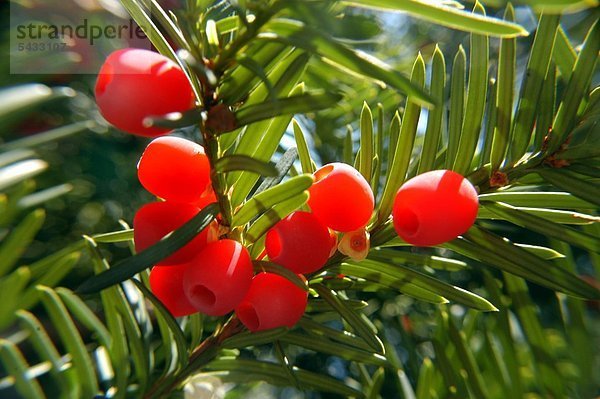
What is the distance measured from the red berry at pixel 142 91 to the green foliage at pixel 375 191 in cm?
2

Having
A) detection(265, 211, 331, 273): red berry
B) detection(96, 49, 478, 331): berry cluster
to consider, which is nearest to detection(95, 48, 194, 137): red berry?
detection(96, 49, 478, 331): berry cluster

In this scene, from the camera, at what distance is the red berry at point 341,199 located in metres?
0.47

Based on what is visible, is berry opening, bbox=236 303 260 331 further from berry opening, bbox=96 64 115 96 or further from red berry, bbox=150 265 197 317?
berry opening, bbox=96 64 115 96

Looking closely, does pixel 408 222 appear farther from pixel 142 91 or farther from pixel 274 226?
pixel 142 91

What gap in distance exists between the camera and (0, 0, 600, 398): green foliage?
0.41 metres

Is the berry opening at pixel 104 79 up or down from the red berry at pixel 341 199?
up

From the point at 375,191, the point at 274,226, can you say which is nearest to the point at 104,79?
the point at 274,226

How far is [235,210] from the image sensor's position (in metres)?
0.53

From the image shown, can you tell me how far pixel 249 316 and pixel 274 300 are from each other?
0.14 feet

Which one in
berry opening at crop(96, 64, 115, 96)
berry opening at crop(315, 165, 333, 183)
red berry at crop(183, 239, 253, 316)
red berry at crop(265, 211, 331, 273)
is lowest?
red berry at crop(183, 239, 253, 316)

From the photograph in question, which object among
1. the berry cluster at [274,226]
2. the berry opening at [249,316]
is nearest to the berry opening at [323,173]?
the berry cluster at [274,226]

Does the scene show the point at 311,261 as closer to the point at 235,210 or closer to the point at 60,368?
the point at 235,210

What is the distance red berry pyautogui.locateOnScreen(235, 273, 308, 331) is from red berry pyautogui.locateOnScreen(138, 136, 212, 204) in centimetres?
8

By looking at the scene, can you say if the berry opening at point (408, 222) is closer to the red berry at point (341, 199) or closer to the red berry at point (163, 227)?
the red berry at point (341, 199)
